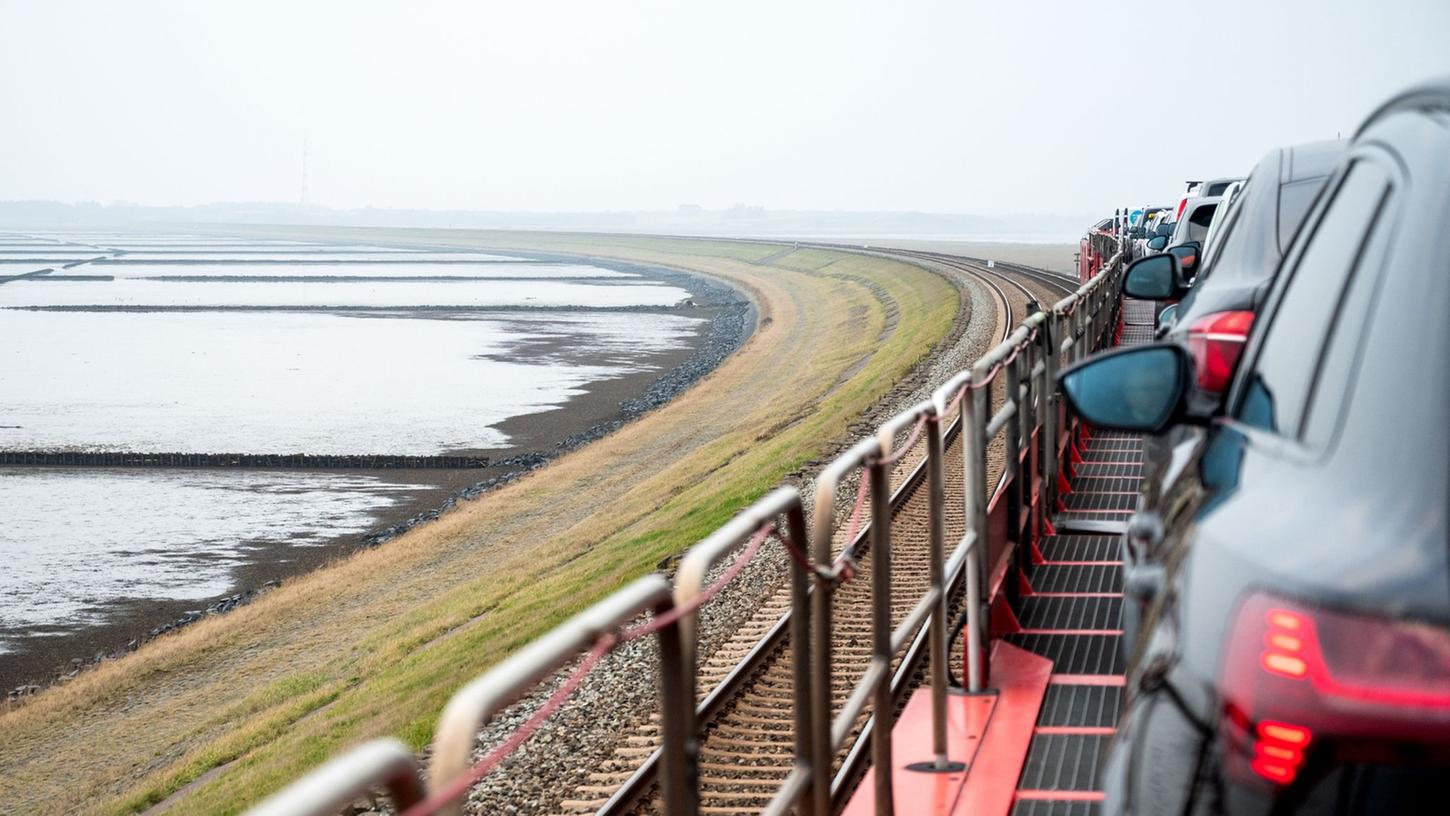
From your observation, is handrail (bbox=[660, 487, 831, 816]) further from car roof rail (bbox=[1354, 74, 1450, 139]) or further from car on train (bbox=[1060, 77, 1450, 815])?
car roof rail (bbox=[1354, 74, 1450, 139])

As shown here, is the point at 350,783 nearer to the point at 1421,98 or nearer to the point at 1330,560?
the point at 1330,560

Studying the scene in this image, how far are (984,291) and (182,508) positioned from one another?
32026 millimetres

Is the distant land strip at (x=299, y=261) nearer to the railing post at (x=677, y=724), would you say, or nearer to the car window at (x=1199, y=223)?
the car window at (x=1199, y=223)

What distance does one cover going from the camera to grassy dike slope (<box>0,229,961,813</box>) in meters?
16.6

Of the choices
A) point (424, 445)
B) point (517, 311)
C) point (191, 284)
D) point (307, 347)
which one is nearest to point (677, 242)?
point (191, 284)

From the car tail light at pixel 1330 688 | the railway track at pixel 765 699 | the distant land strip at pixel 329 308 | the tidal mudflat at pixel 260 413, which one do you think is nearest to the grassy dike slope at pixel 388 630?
the tidal mudflat at pixel 260 413

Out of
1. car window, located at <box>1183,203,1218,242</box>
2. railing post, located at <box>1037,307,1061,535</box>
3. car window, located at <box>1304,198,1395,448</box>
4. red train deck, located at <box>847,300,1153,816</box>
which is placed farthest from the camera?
car window, located at <box>1183,203,1218,242</box>

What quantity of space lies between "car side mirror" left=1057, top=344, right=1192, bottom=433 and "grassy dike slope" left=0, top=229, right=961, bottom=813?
1117 cm

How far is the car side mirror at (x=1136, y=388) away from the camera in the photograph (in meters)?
3.20

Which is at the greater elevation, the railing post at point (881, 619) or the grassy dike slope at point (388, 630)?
the railing post at point (881, 619)

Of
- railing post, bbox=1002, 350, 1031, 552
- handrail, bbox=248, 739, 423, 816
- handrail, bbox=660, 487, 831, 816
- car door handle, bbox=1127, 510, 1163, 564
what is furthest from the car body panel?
railing post, bbox=1002, 350, 1031, 552

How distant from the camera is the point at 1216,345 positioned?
18.2ft

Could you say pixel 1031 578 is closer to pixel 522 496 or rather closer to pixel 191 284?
pixel 522 496

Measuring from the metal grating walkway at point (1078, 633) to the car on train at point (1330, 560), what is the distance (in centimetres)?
323
